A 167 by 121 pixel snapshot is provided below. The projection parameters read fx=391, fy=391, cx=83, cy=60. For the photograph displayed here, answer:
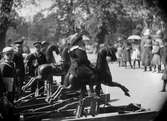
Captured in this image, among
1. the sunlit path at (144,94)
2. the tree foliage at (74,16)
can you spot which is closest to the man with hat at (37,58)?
the sunlit path at (144,94)

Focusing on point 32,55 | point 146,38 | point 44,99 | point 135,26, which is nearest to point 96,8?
point 146,38

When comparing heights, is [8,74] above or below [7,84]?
above

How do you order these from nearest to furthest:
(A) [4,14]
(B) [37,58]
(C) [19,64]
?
(C) [19,64] → (B) [37,58] → (A) [4,14]

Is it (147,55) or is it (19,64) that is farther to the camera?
(147,55)

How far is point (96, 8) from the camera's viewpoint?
21.3 m

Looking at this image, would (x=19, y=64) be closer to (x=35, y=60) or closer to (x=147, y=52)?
(x=35, y=60)

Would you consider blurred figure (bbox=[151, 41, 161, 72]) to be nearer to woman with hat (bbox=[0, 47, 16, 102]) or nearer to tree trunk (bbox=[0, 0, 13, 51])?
tree trunk (bbox=[0, 0, 13, 51])

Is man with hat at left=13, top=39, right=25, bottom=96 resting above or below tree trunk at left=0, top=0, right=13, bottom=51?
below

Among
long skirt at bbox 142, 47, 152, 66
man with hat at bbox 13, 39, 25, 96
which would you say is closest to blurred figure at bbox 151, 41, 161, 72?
long skirt at bbox 142, 47, 152, 66

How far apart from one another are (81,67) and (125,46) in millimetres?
14591

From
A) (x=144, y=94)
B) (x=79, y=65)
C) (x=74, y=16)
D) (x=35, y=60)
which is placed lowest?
(x=144, y=94)

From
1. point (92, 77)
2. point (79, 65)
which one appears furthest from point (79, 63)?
point (92, 77)

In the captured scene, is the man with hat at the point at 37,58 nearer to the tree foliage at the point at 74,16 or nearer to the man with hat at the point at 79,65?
the man with hat at the point at 79,65

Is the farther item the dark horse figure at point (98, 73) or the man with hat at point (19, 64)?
the man with hat at point (19, 64)
